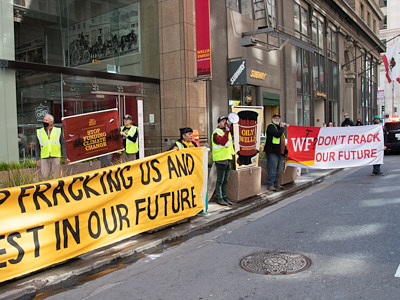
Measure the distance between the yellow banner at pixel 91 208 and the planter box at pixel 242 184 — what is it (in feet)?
4.72

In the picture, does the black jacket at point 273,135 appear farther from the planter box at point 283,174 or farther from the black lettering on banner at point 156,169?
the black lettering on banner at point 156,169

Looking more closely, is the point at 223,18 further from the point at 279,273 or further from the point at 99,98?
the point at 279,273

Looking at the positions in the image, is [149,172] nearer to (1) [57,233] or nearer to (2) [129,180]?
(2) [129,180]

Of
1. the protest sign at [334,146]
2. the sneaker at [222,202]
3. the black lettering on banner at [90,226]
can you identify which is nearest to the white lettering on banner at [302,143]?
the protest sign at [334,146]

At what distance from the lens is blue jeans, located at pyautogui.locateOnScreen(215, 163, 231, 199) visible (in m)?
7.71

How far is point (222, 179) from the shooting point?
7.80 metres

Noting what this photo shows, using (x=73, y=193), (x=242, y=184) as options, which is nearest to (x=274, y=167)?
(x=242, y=184)

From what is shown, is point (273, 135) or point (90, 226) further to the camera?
point (273, 135)

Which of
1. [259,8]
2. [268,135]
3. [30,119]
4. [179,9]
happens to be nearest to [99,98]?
[30,119]

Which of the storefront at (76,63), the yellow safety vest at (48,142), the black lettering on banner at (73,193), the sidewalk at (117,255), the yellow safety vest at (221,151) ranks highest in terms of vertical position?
the storefront at (76,63)

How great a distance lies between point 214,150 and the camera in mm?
7641

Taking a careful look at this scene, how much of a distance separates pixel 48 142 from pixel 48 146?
85 mm

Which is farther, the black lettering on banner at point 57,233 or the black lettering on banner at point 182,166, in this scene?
the black lettering on banner at point 182,166

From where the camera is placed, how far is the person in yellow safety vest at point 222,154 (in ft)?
25.0
